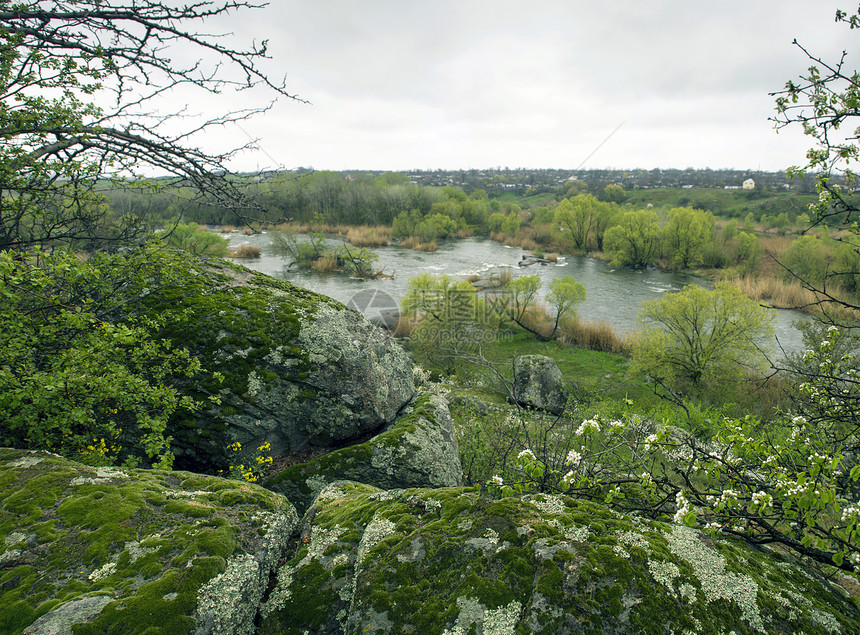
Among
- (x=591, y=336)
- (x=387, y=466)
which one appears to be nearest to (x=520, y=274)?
(x=591, y=336)

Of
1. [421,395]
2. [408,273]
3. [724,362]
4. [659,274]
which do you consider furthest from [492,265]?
[421,395]

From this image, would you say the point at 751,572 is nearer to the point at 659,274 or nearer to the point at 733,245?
the point at 659,274

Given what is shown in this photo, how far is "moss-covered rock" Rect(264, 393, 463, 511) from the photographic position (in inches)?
217

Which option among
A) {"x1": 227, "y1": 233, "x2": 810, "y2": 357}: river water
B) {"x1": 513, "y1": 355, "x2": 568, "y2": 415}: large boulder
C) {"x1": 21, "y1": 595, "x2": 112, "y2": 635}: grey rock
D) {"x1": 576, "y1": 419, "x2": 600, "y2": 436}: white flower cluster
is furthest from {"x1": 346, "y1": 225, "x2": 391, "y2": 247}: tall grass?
{"x1": 21, "y1": 595, "x2": 112, "y2": 635}: grey rock

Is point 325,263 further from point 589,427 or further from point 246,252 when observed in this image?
point 589,427

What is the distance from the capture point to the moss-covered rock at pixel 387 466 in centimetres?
552

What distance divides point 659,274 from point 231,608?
59.7 meters

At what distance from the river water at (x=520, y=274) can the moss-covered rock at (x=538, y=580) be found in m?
34.6

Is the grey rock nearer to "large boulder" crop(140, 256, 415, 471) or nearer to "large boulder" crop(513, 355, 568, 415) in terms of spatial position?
"large boulder" crop(140, 256, 415, 471)

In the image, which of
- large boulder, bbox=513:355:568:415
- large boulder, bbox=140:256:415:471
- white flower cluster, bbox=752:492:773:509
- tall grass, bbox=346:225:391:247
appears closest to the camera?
white flower cluster, bbox=752:492:773:509

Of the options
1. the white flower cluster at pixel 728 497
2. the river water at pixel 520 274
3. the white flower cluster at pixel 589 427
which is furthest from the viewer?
the river water at pixel 520 274

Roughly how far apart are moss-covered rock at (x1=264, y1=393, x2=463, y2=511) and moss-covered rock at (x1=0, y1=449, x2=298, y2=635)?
71.0 inches

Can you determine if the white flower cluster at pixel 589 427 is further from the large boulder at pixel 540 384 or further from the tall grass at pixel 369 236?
the tall grass at pixel 369 236

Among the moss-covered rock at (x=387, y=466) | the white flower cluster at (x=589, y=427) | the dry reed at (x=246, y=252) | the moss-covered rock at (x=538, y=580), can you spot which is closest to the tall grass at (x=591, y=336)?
the moss-covered rock at (x=387, y=466)
